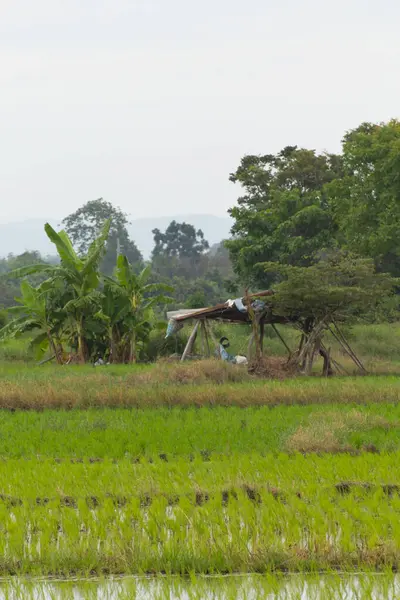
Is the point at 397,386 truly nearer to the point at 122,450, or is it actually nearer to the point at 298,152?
the point at 122,450

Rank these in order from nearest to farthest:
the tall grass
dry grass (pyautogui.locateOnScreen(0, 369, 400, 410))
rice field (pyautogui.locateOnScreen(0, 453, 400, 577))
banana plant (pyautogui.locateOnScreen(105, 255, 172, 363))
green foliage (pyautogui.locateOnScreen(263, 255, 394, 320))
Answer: rice field (pyautogui.locateOnScreen(0, 453, 400, 577)), the tall grass, dry grass (pyautogui.locateOnScreen(0, 369, 400, 410)), green foliage (pyautogui.locateOnScreen(263, 255, 394, 320)), banana plant (pyautogui.locateOnScreen(105, 255, 172, 363))

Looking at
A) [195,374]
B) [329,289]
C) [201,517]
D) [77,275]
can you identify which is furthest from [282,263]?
[201,517]

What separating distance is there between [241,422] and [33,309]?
35.6 ft

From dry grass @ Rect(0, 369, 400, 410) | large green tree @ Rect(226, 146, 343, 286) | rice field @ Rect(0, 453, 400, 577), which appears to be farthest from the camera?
large green tree @ Rect(226, 146, 343, 286)

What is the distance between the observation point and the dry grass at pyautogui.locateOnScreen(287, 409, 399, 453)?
9.59 meters

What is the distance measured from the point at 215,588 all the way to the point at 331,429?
17.3 feet

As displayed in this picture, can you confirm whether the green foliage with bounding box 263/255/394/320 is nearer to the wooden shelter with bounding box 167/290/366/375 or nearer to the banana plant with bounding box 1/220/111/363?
the wooden shelter with bounding box 167/290/366/375

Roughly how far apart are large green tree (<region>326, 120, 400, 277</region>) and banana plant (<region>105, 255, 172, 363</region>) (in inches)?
332

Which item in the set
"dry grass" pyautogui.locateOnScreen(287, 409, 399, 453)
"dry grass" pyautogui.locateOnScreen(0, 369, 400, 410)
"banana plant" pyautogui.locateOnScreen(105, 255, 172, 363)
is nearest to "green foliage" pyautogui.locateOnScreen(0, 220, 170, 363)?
"banana plant" pyautogui.locateOnScreen(105, 255, 172, 363)

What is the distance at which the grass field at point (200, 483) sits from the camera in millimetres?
5480

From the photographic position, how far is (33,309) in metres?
21.6


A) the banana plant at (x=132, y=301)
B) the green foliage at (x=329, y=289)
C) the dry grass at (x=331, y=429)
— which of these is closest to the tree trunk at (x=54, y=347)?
the banana plant at (x=132, y=301)

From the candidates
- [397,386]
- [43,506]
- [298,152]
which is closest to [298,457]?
[43,506]

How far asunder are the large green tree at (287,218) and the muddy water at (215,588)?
27.4m
